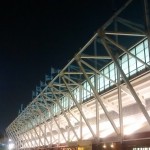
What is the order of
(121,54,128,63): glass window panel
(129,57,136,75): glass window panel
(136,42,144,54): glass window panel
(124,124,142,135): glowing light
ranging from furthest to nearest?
(121,54,128,63): glass window panel < (129,57,136,75): glass window panel < (136,42,144,54): glass window panel < (124,124,142,135): glowing light

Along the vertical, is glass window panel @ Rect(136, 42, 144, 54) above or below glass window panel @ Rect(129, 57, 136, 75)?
above

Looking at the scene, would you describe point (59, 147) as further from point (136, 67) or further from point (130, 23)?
point (130, 23)

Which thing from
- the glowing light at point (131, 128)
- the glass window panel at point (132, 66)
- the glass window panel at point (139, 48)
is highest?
the glass window panel at point (139, 48)

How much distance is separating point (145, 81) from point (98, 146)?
26.0 ft

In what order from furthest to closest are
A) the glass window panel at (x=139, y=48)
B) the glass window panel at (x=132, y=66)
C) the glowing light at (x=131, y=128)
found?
1. the glass window panel at (x=132, y=66)
2. the glass window panel at (x=139, y=48)
3. the glowing light at (x=131, y=128)

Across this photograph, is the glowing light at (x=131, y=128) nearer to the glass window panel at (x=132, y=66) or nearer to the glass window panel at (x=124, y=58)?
the glass window panel at (x=132, y=66)

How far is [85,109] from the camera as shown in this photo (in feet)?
125

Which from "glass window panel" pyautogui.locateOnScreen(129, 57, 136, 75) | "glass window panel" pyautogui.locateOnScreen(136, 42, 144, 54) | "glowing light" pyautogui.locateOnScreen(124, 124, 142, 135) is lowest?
"glowing light" pyautogui.locateOnScreen(124, 124, 142, 135)

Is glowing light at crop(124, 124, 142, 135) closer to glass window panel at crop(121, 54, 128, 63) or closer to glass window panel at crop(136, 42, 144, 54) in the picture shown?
glass window panel at crop(121, 54, 128, 63)

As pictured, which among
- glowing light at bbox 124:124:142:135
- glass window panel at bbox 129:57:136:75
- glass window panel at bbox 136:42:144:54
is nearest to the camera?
glowing light at bbox 124:124:142:135


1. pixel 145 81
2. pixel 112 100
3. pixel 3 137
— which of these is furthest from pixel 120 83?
pixel 3 137

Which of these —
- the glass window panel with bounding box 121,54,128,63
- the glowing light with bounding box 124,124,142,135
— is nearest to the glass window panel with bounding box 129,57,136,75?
the glass window panel with bounding box 121,54,128,63

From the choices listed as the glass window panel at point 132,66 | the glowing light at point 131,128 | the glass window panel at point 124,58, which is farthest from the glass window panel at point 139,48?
the glowing light at point 131,128

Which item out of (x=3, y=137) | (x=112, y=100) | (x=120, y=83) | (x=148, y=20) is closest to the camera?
(x=148, y=20)
